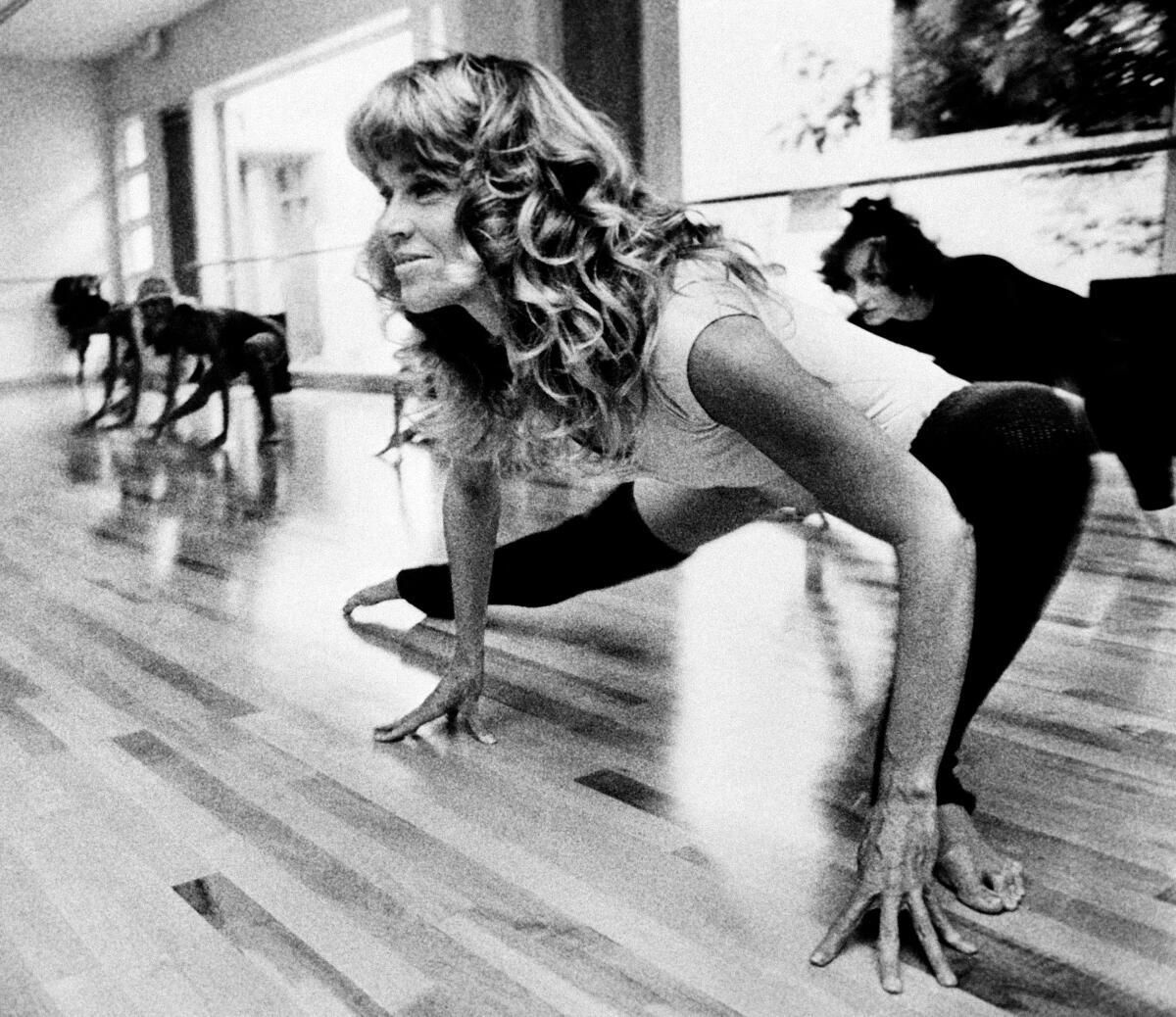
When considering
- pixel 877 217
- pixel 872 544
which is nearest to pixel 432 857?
pixel 872 544

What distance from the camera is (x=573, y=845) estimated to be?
1.24m

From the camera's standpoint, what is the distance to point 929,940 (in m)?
0.96

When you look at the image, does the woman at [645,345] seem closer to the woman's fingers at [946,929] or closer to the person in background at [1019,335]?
the woman's fingers at [946,929]

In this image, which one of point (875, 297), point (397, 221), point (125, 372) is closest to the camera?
point (397, 221)

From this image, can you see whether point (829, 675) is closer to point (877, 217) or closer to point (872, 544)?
point (872, 544)

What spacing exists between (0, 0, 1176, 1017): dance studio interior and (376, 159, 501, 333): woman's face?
98mm

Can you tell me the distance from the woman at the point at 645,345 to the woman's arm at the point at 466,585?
18 cm

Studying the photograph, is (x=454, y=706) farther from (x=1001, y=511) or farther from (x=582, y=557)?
(x=1001, y=511)

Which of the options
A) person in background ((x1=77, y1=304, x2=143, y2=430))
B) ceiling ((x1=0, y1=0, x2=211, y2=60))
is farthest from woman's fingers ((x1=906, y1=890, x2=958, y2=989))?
ceiling ((x1=0, y1=0, x2=211, y2=60))

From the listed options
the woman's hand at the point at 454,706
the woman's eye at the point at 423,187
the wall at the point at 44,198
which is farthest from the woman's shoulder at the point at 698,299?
the wall at the point at 44,198

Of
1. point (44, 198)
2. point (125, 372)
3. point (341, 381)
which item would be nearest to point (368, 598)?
point (125, 372)

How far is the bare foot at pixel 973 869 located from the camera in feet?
3.57

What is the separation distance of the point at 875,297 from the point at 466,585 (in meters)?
2.02

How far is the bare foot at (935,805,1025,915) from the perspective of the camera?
109 centimetres
